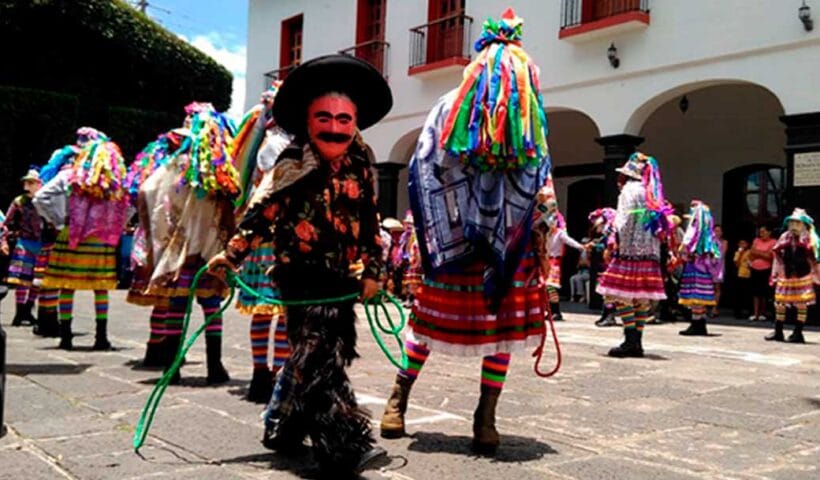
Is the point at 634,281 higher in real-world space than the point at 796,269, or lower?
lower

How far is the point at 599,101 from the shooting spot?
46.9ft

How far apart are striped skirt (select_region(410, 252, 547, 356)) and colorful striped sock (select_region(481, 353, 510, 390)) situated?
0.22 feet

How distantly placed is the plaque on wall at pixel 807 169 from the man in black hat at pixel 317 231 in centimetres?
992

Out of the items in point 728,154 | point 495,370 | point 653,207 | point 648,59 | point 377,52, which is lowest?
point 495,370

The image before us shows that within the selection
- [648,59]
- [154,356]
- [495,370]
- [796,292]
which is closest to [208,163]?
[154,356]

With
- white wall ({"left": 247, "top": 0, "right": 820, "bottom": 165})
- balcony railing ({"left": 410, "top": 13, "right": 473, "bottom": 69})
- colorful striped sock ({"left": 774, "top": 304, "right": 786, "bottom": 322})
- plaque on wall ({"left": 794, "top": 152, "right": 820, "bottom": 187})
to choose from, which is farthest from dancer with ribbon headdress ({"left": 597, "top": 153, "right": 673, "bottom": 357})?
balcony railing ({"left": 410, "top": 13, "right": 473, "bottom": 69})

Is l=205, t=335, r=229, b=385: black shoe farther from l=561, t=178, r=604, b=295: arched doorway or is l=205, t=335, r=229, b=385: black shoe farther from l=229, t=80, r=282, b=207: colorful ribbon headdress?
l=561, t=178, r=604, b=295: arched doorway

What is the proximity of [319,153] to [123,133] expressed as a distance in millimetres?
20924

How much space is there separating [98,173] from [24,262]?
291 centimetres

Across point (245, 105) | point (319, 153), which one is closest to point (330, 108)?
point (319, 153)

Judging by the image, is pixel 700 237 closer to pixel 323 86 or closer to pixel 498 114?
pixel 498 114

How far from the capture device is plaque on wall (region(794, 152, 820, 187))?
1138cm

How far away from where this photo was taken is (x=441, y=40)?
17.1 metres

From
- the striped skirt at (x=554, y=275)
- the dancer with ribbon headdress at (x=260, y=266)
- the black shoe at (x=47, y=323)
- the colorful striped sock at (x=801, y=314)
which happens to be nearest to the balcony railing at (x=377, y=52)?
the striped skirt at (x=554, y=275)
